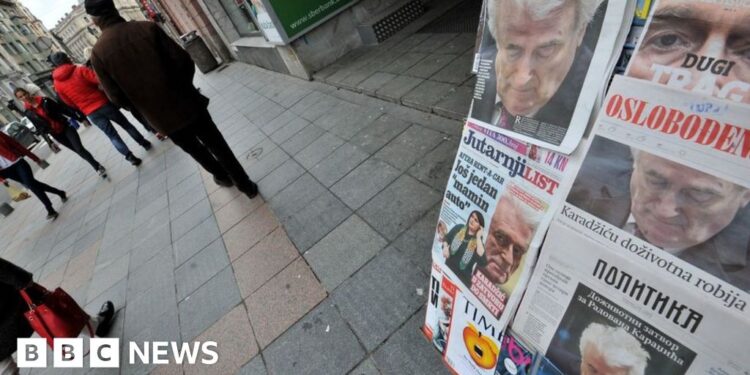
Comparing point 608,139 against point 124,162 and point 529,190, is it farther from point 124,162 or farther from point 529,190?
point 124,162

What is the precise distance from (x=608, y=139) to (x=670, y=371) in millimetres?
549

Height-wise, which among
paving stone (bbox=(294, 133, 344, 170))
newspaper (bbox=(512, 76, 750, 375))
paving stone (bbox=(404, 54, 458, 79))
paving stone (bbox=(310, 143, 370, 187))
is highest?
newspaper (bbox=(512, 76, 750, 375))

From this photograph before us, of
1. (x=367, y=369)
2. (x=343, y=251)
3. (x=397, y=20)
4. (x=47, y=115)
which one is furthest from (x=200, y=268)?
(x=47, y=115)

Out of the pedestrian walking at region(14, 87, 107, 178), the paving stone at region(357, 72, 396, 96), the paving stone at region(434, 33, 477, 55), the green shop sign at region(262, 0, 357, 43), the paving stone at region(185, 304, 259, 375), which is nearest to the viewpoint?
the paving stone at region(185, 304, 259, 375)

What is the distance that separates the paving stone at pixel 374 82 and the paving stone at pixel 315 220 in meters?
2.11

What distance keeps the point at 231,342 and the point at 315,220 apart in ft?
3.91

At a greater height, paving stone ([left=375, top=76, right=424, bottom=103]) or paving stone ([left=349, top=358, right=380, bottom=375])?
paving stone ([left=375, top=76, right=424, bottom=103])

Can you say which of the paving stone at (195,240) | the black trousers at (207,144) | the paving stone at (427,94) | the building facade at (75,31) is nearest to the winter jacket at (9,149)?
the paving stone at (195,240)

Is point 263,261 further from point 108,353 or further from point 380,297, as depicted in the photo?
point 108,353

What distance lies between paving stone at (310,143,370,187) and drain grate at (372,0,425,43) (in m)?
3.53

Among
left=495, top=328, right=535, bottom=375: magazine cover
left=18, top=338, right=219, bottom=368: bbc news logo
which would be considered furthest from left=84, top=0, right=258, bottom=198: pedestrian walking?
left=495, top=328, right=535, bottom=375: magazine cover

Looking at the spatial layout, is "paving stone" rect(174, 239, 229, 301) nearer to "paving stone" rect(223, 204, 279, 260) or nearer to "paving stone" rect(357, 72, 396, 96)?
"paving stone" rect(223, 204, 279, 260)

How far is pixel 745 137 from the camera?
62 centimetres

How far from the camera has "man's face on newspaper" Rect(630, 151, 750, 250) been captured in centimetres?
65
